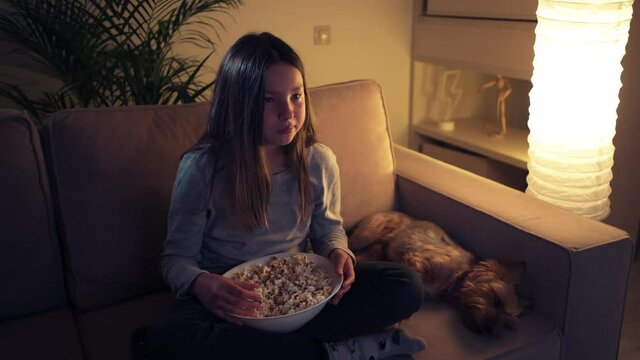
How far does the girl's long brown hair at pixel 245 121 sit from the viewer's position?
48.3 inches

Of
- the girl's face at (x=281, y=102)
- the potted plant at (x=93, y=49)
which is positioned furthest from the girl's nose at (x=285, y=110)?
the potted plant at (x=93, y=49)

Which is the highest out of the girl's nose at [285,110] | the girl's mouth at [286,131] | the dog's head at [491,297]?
the girl's nose at [285,110]

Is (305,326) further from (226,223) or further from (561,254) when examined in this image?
(561,254)

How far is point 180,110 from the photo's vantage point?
153 cm

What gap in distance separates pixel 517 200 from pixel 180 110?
97cm

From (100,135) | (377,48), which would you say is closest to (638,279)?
(377,48)

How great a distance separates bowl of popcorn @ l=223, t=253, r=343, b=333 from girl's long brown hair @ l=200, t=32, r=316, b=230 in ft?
0.36

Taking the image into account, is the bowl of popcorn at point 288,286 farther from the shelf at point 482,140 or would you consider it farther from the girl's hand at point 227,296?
the shelf at point 482,140

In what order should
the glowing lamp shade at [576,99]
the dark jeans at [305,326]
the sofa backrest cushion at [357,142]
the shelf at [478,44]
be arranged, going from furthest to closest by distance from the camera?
the shelf at [478,44] → the sofa backrest cushion at [357,142] → the glowing lamp shade at [576,99] → the dark jeans at [305,326]

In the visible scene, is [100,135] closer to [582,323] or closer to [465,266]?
[465,266]

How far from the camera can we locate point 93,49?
1.94 meters

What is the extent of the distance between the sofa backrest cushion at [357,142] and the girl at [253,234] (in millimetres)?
285

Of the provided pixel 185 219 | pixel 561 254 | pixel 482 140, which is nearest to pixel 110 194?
pixel 185 219

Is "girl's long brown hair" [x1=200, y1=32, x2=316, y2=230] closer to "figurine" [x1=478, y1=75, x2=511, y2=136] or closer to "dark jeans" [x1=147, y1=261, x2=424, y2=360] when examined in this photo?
"dark jeans" [x1=147, y1=261, x2=424, y2=360]
